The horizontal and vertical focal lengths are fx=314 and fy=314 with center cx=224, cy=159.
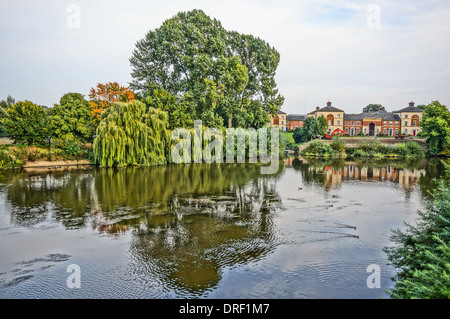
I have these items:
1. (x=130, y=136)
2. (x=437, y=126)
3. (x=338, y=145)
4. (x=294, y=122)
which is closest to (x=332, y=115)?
(x=294, y=122)

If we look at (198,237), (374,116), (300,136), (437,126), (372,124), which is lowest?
(198,237)

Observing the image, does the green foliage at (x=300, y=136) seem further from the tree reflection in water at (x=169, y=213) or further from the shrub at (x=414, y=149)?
the tree reflection in water at (x=169, y=213)

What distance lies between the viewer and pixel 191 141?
36312mm

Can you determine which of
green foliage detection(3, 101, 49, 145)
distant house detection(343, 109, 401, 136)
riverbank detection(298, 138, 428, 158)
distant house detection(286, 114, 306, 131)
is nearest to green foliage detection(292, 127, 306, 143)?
riverbank detection(298, 138, 428, 158)

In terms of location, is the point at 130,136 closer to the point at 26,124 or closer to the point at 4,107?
the point at 26,124

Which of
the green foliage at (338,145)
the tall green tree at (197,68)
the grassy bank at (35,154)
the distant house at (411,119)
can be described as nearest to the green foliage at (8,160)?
the grassy bank at (35,154)

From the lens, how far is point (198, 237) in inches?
472

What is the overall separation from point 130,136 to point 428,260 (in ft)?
92.7

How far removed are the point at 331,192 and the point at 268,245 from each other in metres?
11.0

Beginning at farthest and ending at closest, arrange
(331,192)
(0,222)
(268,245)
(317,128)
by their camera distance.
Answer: (317,128) < (331,192) < (0,222) < (268,245)

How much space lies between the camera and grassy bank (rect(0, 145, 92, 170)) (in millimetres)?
30750

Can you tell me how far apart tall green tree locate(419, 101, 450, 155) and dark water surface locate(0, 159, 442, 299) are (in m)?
29.7
